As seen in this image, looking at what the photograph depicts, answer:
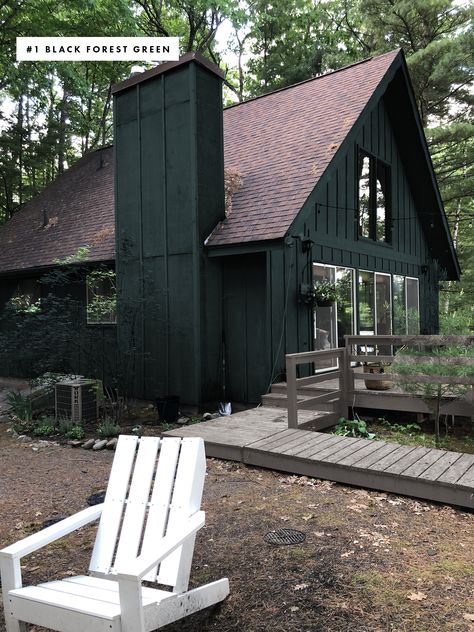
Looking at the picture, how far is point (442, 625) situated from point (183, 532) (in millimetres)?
1312

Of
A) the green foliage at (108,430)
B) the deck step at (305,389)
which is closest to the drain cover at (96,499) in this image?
the green foliage at (108,430)

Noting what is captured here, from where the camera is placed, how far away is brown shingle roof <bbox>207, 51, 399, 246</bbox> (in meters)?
7.63

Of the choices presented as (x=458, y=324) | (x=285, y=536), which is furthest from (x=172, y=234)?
(x=285, y=536)

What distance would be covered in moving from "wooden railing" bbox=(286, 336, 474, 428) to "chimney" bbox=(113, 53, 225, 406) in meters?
2.09

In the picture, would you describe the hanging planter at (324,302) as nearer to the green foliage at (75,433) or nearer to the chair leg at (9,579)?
the green foliage at (75,433)

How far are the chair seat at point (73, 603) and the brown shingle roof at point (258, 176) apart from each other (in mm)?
5391

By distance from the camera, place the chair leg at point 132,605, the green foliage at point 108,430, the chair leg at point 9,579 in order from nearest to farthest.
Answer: the chair leg at point 132,605
the chair leg at point 9,579
the green foliage at point 108,430

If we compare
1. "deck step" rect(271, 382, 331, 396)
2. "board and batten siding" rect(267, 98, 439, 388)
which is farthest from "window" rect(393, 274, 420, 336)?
"deck step" rect(271, 382, 331, 396)

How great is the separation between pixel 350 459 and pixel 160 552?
2962 millimetres

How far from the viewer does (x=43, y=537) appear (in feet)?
7.35

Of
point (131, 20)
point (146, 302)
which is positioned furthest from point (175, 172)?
point (131, 20)

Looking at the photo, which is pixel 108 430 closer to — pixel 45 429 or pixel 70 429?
pixel 70 429

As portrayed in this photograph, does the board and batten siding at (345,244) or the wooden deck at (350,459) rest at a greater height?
the board and batten siding at (345,244)

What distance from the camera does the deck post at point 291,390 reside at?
5.67 meters
